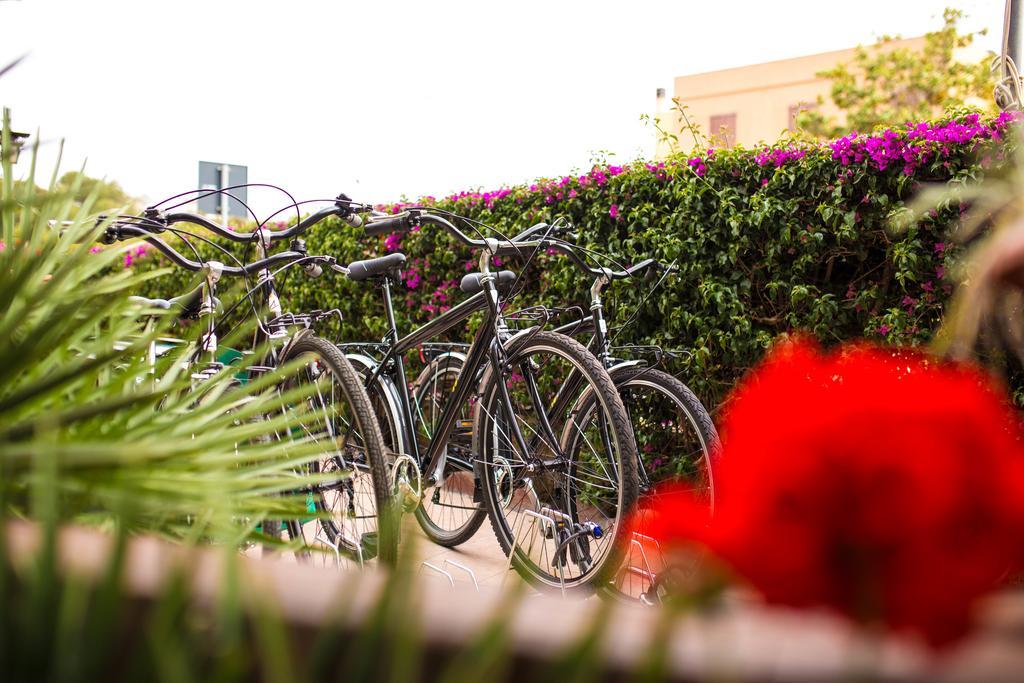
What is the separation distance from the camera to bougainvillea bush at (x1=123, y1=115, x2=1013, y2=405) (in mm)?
2986

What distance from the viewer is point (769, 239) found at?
3391 millimetres

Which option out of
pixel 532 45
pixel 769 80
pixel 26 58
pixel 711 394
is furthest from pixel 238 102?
pixel 769 80

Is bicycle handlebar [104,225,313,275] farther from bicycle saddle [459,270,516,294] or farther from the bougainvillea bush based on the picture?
the bougainvillea bush

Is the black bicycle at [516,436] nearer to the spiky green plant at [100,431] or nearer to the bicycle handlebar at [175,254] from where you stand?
the bicycle handlebar at [175,254]

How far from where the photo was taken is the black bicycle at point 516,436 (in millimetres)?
2320

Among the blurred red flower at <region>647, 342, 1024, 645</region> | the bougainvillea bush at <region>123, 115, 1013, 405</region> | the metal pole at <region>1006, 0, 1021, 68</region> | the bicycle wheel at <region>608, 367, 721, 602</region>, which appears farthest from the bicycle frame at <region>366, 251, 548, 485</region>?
the metal pole at <region>1006, 0, 1021, 68</region>

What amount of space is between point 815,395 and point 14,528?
42 centimetres

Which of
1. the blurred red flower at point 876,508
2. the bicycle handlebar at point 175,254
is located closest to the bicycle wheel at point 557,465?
the bicycle handlebar at point 175,254

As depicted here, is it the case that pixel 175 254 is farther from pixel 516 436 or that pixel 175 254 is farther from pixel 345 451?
pixel 516 436

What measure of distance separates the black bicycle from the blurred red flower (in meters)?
1.88

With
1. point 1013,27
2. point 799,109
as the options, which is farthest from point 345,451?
point 799,109

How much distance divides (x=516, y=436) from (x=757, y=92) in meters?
31.0

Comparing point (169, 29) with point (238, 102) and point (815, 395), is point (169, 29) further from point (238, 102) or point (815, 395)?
point (815, 395)

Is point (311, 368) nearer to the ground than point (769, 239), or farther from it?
nearer to the ground
